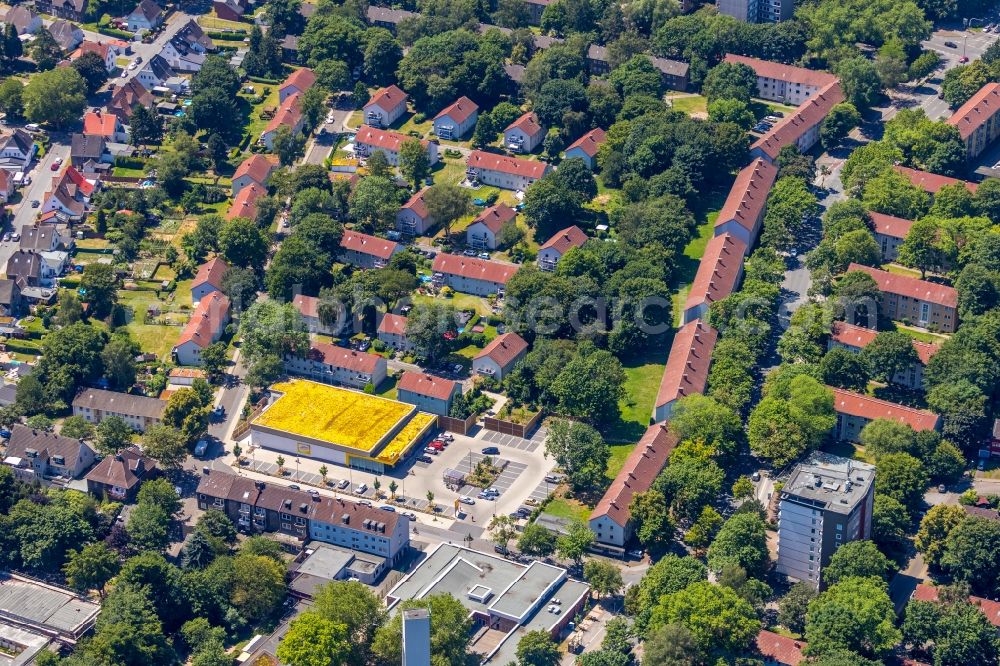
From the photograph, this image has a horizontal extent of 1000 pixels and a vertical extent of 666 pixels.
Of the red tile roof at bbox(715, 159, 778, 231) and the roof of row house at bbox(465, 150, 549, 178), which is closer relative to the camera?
the red tile roof at bbox(715, 159, 778, 231)

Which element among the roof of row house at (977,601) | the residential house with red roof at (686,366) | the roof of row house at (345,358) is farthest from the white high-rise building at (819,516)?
the roof of row house at (345,358)

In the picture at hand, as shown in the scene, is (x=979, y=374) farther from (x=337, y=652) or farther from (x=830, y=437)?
(x=337, y=652)

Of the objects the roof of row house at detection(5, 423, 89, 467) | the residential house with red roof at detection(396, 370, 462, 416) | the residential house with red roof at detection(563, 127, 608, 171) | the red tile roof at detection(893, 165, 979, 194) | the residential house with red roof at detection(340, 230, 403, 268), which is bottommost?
the roof of row house at detection(5, 423, 89, 467)

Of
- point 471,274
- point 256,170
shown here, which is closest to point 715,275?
point 471,274

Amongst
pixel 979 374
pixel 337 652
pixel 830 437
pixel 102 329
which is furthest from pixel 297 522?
pixel 979 374

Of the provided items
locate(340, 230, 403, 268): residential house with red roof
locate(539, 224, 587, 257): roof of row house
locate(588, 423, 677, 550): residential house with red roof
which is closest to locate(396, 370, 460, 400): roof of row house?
locate(588, 423, 677, 550): residential house with red roof

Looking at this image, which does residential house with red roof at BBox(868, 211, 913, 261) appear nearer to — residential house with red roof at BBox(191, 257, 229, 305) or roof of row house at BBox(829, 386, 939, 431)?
roof of row house at BBox(829, 386, 939, 431)
